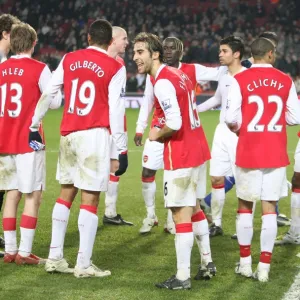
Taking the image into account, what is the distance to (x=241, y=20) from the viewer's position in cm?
3428

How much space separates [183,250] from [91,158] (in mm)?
1100

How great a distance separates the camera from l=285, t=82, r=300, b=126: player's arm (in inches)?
258

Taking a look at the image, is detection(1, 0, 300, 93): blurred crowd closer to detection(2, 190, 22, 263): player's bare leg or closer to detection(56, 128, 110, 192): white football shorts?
detection(2, 190, 22, 263): player's bare leg

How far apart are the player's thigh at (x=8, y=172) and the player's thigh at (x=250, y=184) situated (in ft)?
6.82

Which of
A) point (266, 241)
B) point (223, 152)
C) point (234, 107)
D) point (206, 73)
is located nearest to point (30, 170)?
point (234, 107)

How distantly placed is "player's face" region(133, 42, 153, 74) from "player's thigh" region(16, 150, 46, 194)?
1381 mm

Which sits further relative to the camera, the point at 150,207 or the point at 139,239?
the point at 150,207

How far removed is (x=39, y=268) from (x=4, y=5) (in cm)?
2924

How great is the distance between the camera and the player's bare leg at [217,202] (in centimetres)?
854

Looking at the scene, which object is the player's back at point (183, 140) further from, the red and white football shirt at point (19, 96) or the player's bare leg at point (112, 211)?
the player's bare leg at point (112, 211)

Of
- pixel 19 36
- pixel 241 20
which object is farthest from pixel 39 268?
pixel 241 20

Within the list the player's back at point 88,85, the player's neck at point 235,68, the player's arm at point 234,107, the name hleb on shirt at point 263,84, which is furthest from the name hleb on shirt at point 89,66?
the player's neck at point 235,68

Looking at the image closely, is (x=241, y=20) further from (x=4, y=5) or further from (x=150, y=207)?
(x=150, y=207)

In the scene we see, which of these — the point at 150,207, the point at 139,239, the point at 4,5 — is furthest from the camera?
the point at 4,5
